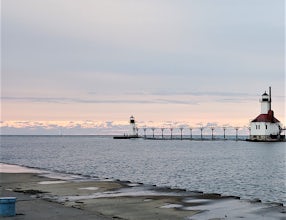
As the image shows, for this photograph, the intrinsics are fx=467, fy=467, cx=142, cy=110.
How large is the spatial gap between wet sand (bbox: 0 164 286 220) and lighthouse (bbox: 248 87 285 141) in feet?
365

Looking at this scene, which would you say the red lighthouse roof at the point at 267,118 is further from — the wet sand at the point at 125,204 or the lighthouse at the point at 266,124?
the wet sand at the point at 125,204

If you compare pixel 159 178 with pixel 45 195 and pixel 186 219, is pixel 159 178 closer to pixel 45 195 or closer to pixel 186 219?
pixel 45 195

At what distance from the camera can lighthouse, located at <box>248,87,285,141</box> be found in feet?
432

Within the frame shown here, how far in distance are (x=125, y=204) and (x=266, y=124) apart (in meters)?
119

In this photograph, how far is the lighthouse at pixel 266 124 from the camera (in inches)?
5187

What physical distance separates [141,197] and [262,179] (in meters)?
22.1

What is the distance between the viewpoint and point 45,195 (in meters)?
21.7

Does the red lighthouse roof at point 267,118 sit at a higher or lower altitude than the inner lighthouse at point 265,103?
lower

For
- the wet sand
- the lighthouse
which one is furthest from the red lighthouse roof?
the wet sand

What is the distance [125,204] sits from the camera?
62.1 ft

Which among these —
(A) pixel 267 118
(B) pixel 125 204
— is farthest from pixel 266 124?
(B) pixel 125 204

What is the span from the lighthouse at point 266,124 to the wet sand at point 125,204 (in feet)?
365

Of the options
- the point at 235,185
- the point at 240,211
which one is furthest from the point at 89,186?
the point at 235,185

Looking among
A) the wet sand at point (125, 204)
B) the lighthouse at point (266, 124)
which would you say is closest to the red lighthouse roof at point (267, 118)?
the lighthouse at point (266, 124)
